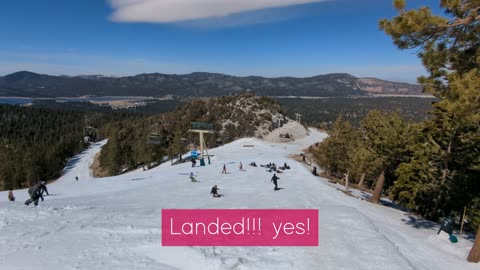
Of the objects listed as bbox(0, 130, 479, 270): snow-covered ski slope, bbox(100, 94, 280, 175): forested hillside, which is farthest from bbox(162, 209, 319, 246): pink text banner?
bbox(100, 94, 280, 175): forested hillside

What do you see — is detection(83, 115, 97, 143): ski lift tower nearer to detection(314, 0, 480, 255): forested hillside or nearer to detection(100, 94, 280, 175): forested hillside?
detection(100, 94, 280, 175): forested hillside

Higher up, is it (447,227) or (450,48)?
(450,48)

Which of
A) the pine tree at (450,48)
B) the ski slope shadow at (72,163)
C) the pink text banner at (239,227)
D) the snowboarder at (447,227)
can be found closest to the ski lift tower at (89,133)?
the ski slope shadow at (72,163)

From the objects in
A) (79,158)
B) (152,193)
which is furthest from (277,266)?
(79,158)

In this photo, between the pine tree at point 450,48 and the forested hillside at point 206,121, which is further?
the forested hillside at point 206,121

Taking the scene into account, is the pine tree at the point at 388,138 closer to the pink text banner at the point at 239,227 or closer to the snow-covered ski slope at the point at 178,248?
the snow-covered ski slope at the point at 178,248

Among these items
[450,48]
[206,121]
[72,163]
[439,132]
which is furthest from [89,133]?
[450,48]

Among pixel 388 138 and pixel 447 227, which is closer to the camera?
pixel 447 227

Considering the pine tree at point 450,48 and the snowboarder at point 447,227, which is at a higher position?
the pine tree at point 450,48

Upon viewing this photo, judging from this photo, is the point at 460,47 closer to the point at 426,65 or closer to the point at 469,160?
the point at 426,65

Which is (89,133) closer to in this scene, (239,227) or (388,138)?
(388,138)

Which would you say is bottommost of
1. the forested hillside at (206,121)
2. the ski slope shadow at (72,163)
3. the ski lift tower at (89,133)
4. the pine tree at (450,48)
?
the ski slope shadow at (72,163)
